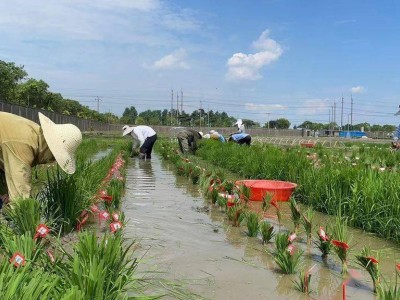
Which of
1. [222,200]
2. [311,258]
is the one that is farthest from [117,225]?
[222,200]

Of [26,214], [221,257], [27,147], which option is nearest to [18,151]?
[27,147]

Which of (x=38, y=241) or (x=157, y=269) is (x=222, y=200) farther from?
(x=38, y=241)

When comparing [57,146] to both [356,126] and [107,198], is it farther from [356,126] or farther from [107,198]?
[356,126]

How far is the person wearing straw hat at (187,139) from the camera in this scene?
1404 centimetres

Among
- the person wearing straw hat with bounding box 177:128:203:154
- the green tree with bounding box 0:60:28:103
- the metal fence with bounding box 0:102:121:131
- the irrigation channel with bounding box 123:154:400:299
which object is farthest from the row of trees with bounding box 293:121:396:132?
the irrigation channel with bounding box 123:154:400:299

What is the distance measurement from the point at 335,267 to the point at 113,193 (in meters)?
2.55

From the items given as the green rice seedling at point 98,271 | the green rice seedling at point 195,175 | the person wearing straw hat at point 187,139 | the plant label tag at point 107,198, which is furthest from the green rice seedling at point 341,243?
the person wearing straw hat at point 187,139

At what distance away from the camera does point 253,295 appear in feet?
8.84

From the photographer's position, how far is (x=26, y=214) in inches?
114

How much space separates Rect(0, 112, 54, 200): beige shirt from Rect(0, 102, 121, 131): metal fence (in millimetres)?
11719

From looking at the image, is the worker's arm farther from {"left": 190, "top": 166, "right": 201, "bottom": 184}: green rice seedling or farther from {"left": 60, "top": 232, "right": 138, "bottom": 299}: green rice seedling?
{"left": 190, "top": 166, "right": 201, "bottom": 184}: green rice seedling

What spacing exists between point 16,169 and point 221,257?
5.51 ft

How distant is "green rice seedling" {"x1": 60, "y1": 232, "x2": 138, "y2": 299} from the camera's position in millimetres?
1862

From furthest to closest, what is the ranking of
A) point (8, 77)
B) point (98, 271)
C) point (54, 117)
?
point (8, 77), point (54, 117), point (98, 271)
